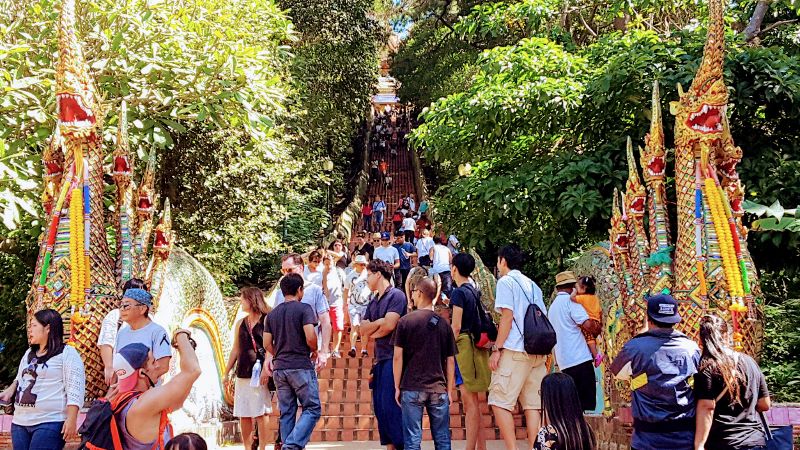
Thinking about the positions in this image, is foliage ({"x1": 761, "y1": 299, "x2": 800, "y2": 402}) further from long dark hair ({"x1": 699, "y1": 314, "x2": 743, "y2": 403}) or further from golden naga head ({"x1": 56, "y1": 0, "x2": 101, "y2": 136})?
golden naga head ({"x1": 56, "y1": 0, "x2": 101, "y2": 136})

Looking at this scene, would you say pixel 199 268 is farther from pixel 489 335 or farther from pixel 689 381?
pixel 689 381

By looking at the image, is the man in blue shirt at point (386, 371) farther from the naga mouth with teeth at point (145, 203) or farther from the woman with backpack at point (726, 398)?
the naga mouth with teeth at point (145, 203)

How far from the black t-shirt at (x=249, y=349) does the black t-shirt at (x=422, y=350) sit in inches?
74.0

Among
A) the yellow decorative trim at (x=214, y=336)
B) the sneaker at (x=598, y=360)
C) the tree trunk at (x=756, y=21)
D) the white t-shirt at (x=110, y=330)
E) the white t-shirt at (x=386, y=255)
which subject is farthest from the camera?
the white t-shirt at (x=386, y=255)

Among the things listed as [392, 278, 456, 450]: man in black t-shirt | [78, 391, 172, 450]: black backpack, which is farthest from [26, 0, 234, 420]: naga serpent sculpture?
[78, 391, 172, 450]: black backpack

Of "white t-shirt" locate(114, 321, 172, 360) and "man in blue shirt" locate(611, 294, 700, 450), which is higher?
"white t-shirt" locate(114, 321, 172, 360)

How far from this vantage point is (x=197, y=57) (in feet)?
35.9

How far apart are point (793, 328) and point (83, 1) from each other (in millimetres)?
10390

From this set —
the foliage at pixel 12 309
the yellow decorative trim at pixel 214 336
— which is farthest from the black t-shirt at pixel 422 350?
the foliage at pixel 12 309

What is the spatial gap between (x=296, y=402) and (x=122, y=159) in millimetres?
3207

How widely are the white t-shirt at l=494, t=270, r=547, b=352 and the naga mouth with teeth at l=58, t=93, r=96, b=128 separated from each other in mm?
4068

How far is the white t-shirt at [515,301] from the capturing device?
23.3ft

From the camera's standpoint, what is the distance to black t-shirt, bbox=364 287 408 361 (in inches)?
298

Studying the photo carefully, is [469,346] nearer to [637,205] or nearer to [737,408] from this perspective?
[637,205]
